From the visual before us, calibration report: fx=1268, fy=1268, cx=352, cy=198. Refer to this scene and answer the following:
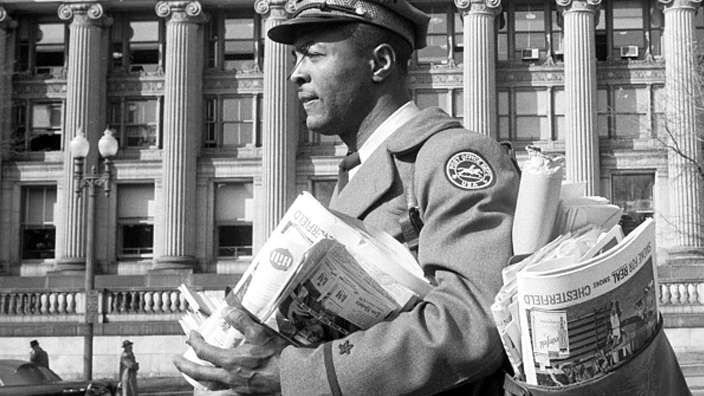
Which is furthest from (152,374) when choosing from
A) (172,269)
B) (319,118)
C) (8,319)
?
(319,118)

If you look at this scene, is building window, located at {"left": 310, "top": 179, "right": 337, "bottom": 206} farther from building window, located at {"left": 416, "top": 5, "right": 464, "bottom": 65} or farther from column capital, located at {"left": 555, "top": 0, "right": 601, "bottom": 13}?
column capital, located at {"left": 555, "top": 0, "right": 601, "bottom": 13}

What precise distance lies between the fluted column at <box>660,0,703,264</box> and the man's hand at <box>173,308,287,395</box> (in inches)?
1630

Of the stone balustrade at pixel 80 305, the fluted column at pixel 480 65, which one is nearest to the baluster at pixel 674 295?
the fluted column at pixel 480 65

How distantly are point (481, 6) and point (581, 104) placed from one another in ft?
18.4

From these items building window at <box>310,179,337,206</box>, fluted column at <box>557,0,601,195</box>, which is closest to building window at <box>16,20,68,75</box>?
building window at <box>310,179,337,206</box>

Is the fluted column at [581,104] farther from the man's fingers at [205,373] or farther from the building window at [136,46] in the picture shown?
the man's fingers at [205,373]

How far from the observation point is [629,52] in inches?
1980

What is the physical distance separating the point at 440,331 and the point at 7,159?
50044 millimetres

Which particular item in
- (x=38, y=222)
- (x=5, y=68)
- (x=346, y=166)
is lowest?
(x=346, y=166)

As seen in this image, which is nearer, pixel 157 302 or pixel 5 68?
pixel 157 302

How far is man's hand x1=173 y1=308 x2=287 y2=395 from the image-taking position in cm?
304

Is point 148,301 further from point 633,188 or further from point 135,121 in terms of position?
point 633,188

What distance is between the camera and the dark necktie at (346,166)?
3801mm

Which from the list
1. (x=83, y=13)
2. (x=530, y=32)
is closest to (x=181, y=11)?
(x=83, y=13)
